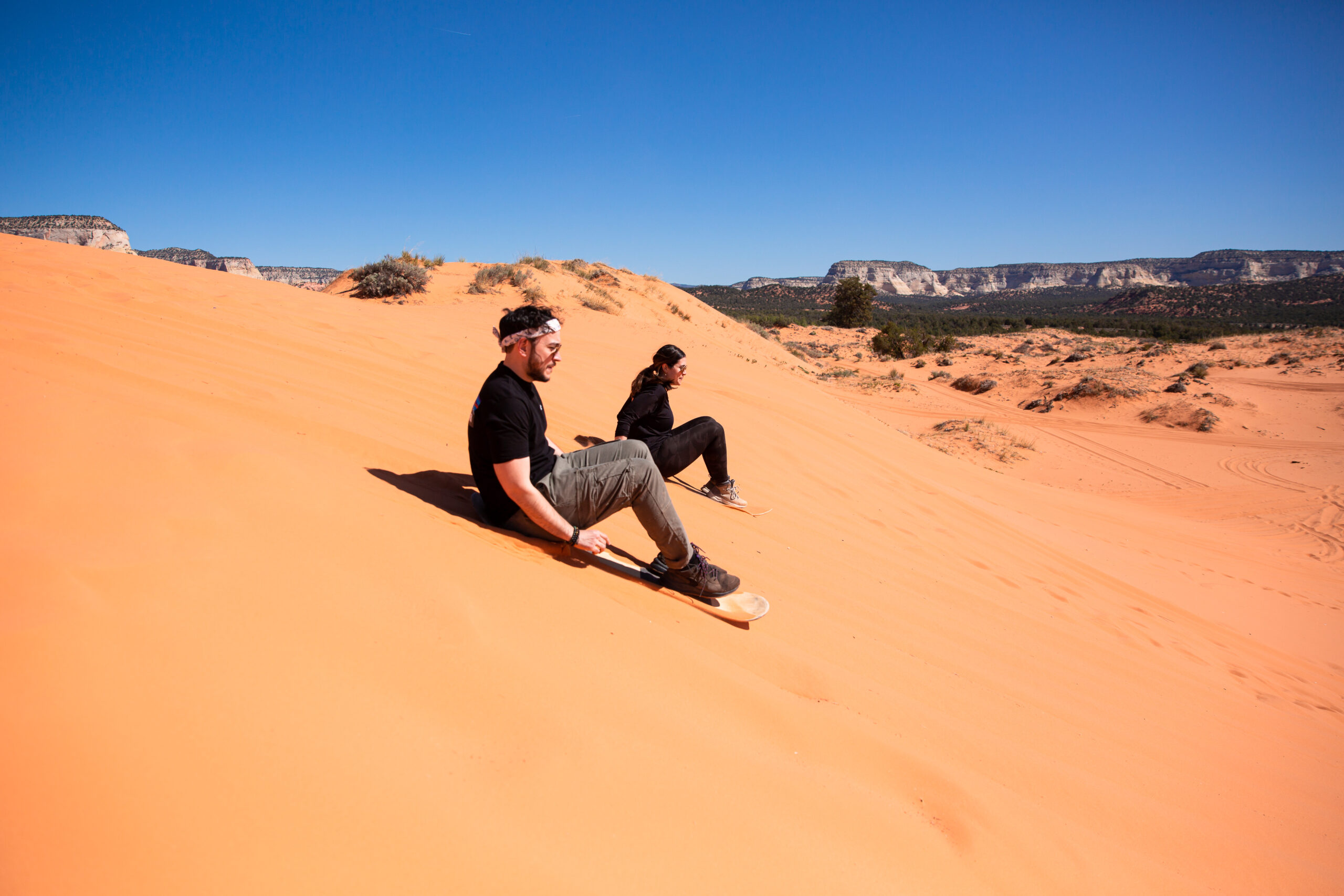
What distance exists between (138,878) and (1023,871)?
2021 mm

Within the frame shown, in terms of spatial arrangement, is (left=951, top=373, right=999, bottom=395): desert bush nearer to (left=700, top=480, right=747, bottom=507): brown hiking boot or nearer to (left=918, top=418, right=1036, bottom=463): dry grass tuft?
(left=918, top=418, right=1036, bottom=463): dry grass tuft

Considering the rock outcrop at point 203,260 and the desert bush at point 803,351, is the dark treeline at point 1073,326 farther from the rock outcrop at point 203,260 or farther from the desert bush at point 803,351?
the rock outcrop at point 203,260

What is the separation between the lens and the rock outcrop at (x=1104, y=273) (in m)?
94.3

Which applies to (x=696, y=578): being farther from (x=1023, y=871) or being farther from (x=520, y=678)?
(x=1023, y=871)

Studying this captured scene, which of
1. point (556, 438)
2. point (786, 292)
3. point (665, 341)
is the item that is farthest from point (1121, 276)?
point (556, 438)

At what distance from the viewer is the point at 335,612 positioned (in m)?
1.68

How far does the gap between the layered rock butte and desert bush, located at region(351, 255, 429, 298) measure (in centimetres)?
6436

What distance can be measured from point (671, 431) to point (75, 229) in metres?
26.3

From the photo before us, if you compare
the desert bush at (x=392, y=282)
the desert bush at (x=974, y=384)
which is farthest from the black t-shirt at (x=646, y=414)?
the desert bush at (x=974, y=384)

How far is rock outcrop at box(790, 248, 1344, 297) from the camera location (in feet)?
309

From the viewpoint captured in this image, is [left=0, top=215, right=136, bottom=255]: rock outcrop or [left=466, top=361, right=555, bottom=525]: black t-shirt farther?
[left=0, top=215, right=136, bottom=255]: rock outcrop

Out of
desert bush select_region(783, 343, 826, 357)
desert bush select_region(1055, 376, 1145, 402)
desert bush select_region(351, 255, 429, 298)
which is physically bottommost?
desert bush select_region(1055, 376, 1145, 402)

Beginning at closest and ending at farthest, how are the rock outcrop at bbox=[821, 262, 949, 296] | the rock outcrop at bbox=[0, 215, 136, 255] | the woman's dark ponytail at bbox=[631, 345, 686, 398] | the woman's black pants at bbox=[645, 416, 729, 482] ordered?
1. the woman's black pants at bbox=[645, 416, 729, 482]
2. the woman's dark ponytail at bbox=[631, 345, 686, 398]
3. the rock outcrop at bbox=[0, 215, 136, 255]
4. the rock outcrop at bbox=[821, 262, 949, 296]

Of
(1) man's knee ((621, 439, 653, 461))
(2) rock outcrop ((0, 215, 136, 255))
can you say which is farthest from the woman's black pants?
(2) rock outcrop ((0, 215, 136, 255))
